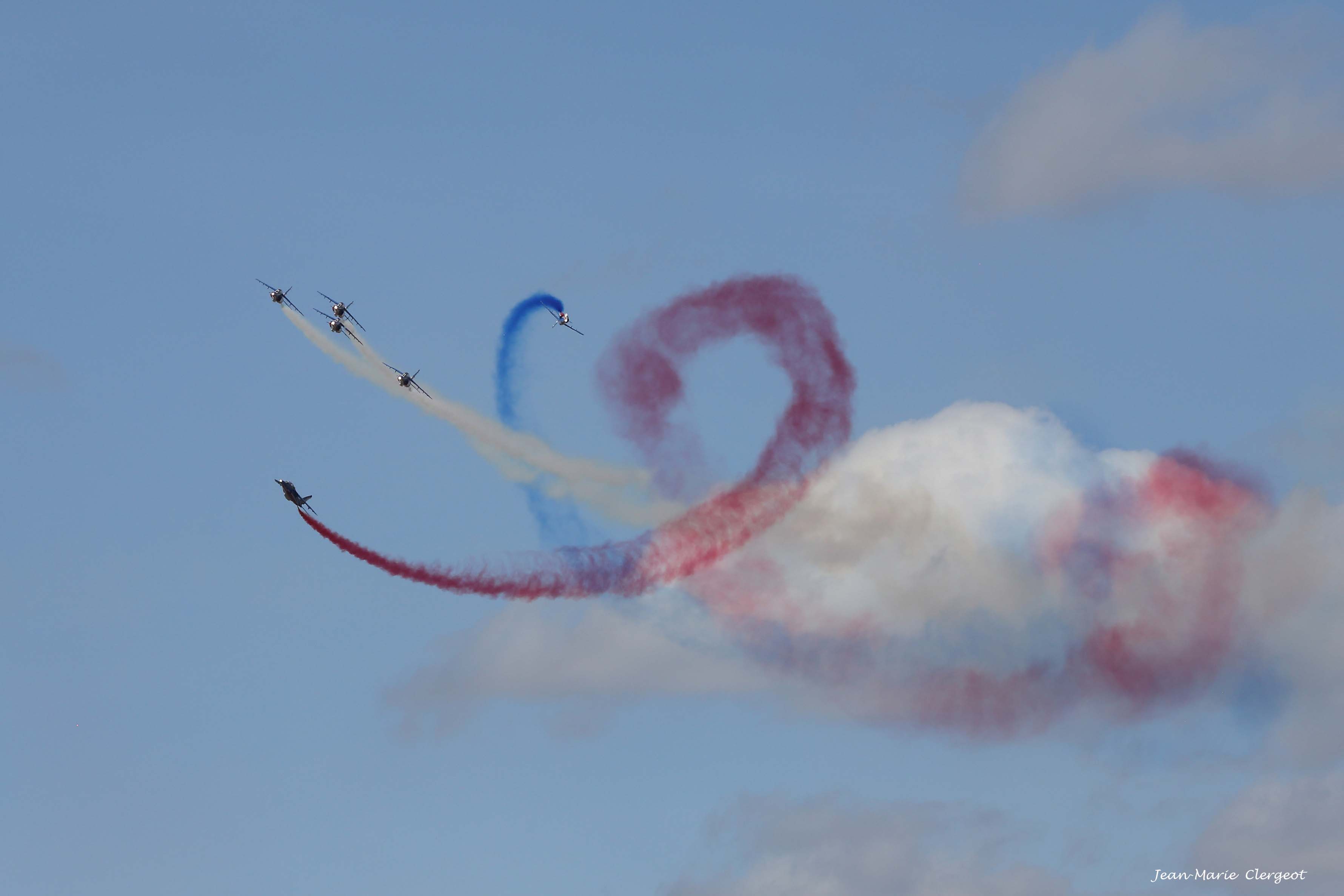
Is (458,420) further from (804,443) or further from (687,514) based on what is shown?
(804,443)

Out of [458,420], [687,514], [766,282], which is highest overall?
[766,282]

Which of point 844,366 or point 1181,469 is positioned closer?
point 844,366

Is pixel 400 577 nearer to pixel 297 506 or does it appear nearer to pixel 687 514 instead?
pixel 297 506

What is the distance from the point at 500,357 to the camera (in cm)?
7750

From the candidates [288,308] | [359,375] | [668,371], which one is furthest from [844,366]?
[288,308]

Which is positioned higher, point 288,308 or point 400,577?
point 288,308

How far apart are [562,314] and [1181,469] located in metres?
36.1

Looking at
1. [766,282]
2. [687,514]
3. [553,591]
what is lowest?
[553,591]

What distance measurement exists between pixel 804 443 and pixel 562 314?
16.9m

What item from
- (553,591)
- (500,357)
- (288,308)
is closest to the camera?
(553,591)

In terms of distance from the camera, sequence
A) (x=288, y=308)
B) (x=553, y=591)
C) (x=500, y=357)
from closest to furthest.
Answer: (x=553, y=591)
(x=500, y=357)
(x=288, y=308)

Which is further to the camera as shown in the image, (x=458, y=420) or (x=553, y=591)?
(x=458, y=420)

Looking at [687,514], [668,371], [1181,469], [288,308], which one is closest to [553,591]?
[687,514]

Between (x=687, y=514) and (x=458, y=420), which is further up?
(x=458, y=420)
